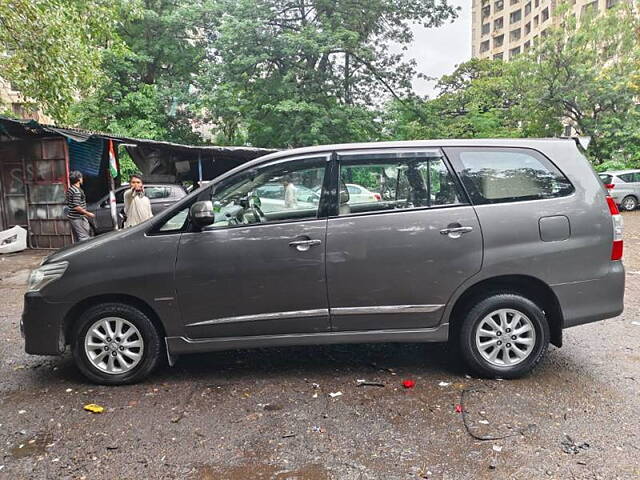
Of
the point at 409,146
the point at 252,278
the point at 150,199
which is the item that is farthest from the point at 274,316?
the point at 150,199

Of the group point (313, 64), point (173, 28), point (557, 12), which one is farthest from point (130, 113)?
point (557, 12)

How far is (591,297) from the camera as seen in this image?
367 centimetres

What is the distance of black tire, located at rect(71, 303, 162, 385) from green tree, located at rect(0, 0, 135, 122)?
6.92 m

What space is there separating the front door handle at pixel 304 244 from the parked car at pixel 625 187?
1894 centimetres

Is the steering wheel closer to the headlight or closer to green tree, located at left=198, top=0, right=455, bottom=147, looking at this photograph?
the headlight

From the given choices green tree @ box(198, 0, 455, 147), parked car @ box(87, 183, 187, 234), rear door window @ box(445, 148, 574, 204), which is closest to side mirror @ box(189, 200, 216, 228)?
rear door window @ box(445, 148, 574, 204)

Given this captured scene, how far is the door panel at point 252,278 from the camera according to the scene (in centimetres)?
358

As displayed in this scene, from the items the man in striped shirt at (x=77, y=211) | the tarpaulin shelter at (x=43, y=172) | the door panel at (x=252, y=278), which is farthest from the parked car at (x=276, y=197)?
the tarpaulin shelter at (x=43, y=172)

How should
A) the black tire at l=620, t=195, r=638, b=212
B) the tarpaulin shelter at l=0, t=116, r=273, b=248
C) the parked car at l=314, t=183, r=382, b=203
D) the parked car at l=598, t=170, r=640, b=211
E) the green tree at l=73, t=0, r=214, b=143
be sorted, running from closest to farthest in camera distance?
the parked car at l=314, t=183, r=382, b=203 → the tarpaulin shelter at l=0, t=116, r=273, b=248 → the parked car at l=598, t=170, r=640, b=211 → the black tire at l=620, t=195, r=638, b=212 → the green tree at l=73, t=0, r=214, b=143

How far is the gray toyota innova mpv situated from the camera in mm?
3584

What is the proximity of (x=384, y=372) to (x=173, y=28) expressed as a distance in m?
21.4

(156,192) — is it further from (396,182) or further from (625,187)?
(625,187)

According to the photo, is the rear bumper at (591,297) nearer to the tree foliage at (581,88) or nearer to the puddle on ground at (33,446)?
the puddle on ground at (33,446)

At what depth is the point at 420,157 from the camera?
3.76m
